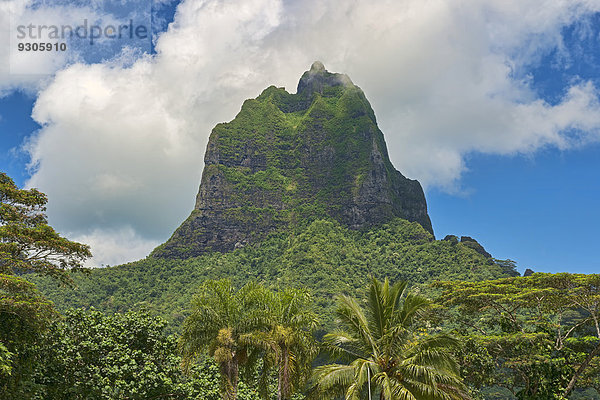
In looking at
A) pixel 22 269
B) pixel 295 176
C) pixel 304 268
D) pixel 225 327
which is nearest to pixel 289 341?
pixel 225 327

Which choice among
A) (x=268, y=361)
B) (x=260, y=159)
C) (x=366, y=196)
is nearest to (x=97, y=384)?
(x=268, y=361)

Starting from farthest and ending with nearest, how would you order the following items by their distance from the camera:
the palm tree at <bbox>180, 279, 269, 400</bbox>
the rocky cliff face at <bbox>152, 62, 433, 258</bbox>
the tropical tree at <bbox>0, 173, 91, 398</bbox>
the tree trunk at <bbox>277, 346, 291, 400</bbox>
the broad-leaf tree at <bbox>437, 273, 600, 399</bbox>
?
the rocky cliff face at <bbox>152, 62, 433, 258</bbox> → the broad-leaf tree at <bbox>437, 273, 600, 399</bbox> → the palm tree at <bbox>180, 279, 269, 400</bbox> → the tree trunk at <bbox>277, 346, 291, 400</bbox> → the tropical tree at <bbox>0, 173, 91, 398</bbox>

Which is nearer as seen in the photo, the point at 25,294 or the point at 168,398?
the point at 25,294

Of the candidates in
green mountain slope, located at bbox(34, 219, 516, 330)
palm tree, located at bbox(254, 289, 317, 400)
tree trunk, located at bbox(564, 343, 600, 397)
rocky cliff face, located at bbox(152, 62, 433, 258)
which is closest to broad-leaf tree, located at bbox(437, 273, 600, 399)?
tree trunk, located at bbox(564, 343, 600, 397)

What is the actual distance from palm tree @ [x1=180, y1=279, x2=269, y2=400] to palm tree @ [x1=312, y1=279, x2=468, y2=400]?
314 cm

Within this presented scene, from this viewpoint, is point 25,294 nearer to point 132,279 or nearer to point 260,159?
point 132,279

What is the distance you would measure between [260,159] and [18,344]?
14373cm

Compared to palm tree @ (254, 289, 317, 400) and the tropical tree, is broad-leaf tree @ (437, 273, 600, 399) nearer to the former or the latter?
palm tree @ (254, 289, 317, 400)

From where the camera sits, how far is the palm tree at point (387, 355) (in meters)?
14.1

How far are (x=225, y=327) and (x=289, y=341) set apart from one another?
249 cm

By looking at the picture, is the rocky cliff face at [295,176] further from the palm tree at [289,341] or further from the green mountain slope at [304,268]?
the palm tree at [289,341]

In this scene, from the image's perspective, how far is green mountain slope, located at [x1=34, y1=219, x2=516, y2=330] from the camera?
101 metres

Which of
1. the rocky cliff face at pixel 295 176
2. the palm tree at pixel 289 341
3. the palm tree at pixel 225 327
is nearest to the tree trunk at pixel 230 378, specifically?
the palm tree at pixel 225 327

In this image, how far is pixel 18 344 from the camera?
14.6m
